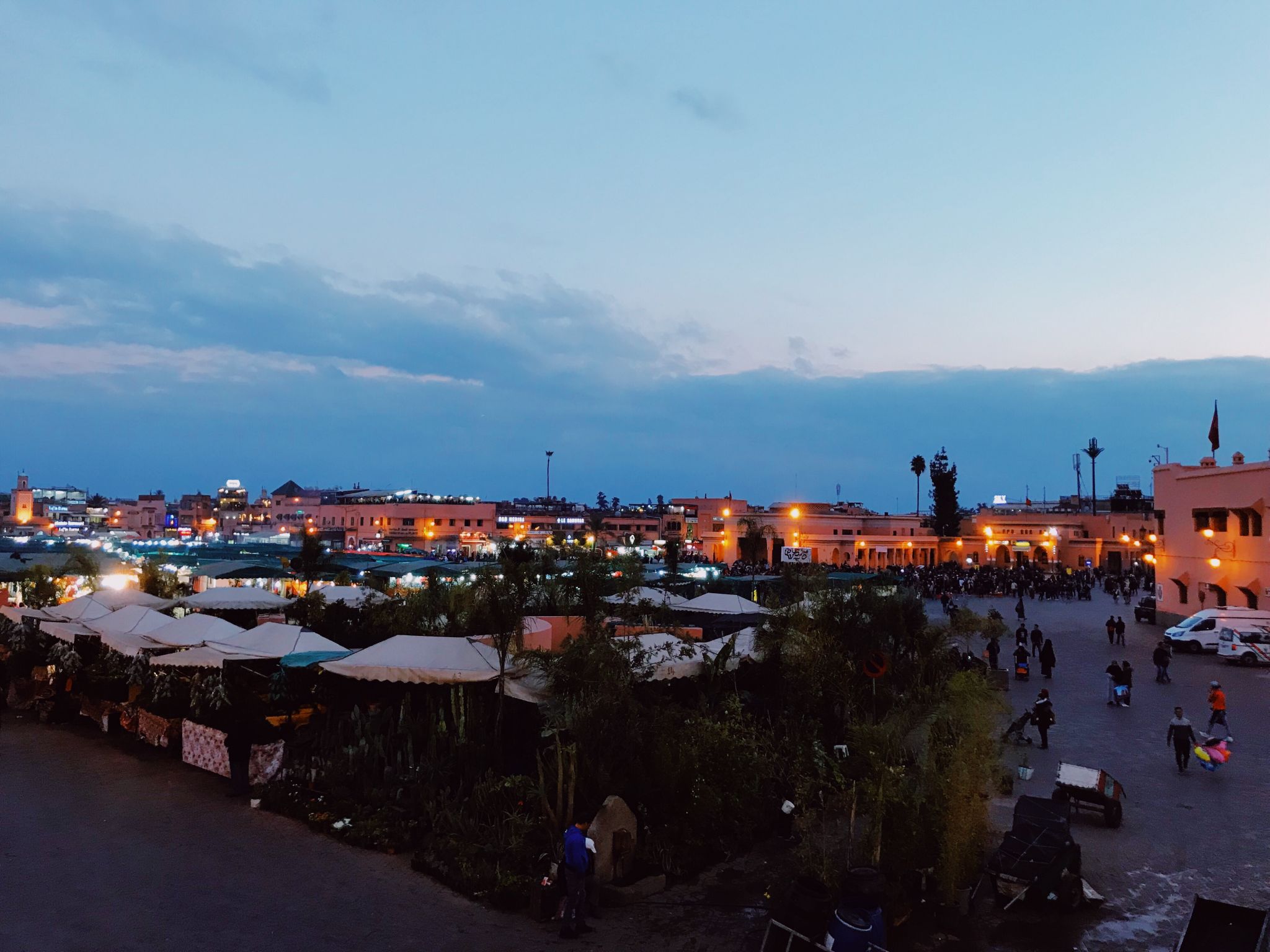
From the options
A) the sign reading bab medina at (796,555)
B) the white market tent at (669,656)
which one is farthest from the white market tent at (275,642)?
the sign reading bab medina at (796,555)

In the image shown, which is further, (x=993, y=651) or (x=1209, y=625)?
(x=1209, y=625)

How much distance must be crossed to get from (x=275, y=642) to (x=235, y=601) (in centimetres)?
683

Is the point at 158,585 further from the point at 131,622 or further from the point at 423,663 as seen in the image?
the point at 423,663

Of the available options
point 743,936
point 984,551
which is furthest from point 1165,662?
point 984,551

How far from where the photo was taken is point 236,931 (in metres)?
7.21

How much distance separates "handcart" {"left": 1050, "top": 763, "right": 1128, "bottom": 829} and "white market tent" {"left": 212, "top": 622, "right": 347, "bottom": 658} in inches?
395

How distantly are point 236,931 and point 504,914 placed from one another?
7.44 feet

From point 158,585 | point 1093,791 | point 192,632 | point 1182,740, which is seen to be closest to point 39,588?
point 158,585

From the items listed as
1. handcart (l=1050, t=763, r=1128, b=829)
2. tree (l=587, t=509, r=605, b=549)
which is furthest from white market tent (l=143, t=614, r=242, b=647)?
tree (l=587, t=509, r=605, b=549)

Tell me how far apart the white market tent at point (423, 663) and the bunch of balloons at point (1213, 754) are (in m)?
10.4

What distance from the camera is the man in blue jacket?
288 inches

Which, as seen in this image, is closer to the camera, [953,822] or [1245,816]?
[953,822]

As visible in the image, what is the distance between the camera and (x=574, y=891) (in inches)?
289

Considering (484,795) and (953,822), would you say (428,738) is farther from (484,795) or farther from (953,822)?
(953,822)
